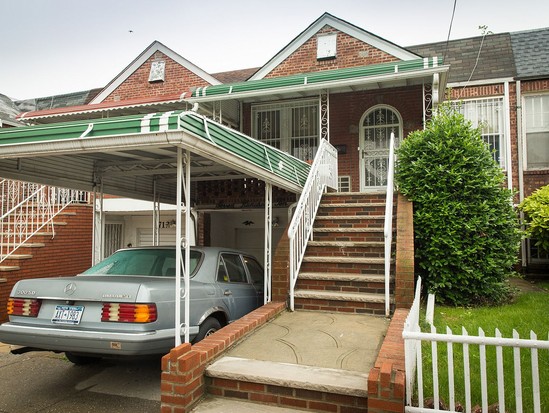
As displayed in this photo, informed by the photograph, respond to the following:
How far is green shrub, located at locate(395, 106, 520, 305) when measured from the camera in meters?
5.85

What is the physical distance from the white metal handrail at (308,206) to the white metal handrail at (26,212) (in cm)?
584

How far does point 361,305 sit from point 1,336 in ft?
13.6

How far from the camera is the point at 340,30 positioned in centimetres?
1129

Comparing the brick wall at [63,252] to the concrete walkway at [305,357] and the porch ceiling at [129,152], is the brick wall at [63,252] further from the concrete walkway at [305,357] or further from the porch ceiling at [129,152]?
the concrete walkway at [305,357]

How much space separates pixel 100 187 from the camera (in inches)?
243

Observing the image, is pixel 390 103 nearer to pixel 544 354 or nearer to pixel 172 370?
pixel 544 354

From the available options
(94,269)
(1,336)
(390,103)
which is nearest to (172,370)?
(1,336)

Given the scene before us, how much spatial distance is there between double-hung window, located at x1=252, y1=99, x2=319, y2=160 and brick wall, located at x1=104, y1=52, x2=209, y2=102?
2.97 meters

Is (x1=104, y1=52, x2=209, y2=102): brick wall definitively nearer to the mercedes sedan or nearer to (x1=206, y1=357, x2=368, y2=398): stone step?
the mercedes sedan

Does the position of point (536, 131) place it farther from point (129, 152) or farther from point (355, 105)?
point (129, 152)

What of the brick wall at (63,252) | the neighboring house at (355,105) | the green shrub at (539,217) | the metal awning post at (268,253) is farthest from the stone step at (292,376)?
the green shrub at (539,217)

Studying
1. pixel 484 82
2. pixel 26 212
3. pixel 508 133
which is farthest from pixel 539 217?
pixel 26 212

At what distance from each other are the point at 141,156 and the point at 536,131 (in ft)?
33.6

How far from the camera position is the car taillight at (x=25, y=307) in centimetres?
395
